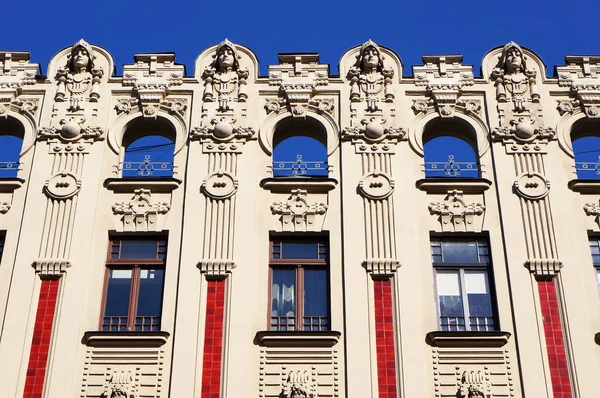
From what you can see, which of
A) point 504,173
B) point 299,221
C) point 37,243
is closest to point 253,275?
point 299,221

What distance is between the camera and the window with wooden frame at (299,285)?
1958cm

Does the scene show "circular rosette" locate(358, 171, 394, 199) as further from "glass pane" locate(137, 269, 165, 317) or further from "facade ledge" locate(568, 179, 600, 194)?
"glass pane" locate(137, 269, 165, 317)

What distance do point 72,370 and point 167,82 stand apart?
Answer: 26.5 ft

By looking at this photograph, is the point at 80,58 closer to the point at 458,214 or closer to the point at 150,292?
the point at 150,292

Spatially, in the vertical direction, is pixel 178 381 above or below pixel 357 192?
below

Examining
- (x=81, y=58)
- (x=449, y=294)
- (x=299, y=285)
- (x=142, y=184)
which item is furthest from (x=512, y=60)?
(x=81, y=58)

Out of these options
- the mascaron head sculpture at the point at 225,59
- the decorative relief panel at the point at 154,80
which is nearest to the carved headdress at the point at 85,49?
the decorative relief panel at the point at 154,80

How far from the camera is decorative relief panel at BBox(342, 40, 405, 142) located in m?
22.0

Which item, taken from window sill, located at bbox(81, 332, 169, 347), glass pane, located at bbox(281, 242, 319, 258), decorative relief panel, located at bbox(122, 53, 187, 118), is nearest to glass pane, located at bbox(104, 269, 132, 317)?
window sill, located at bbox(81, 332, 169, 347)

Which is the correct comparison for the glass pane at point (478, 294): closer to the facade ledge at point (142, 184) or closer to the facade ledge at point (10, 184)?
the facade ledge at point (142, 184)

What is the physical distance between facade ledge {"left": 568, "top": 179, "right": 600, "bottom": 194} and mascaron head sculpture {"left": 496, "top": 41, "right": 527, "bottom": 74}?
3.79 meters

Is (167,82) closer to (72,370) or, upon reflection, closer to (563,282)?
(72,370)

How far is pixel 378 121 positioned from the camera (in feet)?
73.1

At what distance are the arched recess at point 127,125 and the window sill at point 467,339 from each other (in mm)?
7761
